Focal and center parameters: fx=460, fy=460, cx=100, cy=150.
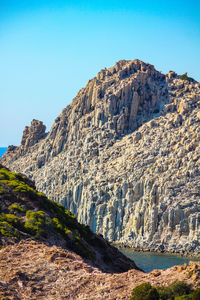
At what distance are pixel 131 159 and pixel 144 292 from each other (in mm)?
101025

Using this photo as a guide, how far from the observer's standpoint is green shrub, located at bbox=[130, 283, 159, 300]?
25.9 meters

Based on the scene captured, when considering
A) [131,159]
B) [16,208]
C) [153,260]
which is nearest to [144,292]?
[16,208]

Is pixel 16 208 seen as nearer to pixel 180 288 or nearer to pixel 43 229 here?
pixel 43 229

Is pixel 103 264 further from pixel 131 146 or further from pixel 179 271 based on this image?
pixel 131 146

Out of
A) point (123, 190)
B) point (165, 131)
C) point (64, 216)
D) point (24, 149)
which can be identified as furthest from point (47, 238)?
point (24, 149)

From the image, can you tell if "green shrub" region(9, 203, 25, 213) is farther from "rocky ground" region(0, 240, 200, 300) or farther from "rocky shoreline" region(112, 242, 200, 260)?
"rocky shoreline" region(112, 242, 200, 260)

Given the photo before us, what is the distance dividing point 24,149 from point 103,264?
141 m

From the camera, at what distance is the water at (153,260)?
290 ft

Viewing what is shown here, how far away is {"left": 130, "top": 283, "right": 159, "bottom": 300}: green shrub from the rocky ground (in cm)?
123

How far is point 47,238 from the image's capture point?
3991 centimetres

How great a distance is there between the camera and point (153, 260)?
95125 millimetres

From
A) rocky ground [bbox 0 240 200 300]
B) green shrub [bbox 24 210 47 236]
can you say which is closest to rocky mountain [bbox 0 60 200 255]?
green shrub [bbox 24 210 47 236]

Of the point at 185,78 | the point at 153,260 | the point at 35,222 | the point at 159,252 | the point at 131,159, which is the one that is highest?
the point at 185,78

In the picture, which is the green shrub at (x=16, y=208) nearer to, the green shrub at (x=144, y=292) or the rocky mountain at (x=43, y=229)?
the rocky mountain at (x=43, y=229)
